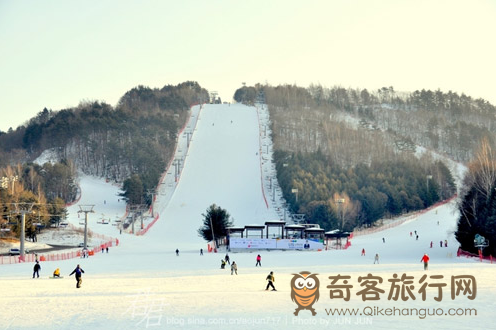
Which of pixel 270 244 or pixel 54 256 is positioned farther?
pixel 270 244

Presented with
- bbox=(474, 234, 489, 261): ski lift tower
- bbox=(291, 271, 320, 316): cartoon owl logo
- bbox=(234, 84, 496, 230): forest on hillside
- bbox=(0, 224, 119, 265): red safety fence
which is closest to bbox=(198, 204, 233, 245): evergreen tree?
bbox=(0, 224, 119, 265): red safety fence

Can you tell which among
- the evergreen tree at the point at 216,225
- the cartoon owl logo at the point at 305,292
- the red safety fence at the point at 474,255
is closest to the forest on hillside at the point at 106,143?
the evergreen tree at the point at 216,225

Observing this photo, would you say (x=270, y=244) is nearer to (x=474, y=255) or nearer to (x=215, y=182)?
(x=474, y=255)

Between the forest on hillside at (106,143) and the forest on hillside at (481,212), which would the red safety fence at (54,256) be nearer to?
the forest on hillside at (106,143)

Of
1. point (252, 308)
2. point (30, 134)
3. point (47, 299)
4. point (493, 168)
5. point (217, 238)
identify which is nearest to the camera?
point (252, 308)

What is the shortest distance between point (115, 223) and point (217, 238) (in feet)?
55.8

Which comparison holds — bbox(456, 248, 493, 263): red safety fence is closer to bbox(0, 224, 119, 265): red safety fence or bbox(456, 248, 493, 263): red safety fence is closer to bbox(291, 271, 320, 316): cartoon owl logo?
bbox(291, 271, 320, 316): cartoon owl logo

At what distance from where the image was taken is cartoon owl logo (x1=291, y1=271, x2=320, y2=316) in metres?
18.0

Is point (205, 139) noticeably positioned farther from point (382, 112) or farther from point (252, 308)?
point (252, 308)

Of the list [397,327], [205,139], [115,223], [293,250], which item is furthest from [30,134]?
[397,327]

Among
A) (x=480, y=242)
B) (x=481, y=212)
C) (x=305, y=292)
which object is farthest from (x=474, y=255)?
(x=305, y=292)

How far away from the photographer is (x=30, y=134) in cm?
11431

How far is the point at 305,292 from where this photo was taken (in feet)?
62.5

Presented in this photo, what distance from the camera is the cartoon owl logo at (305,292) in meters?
18.0
